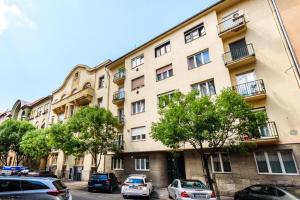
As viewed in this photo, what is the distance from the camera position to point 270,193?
333 inches

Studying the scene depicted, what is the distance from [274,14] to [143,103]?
13.7 meters

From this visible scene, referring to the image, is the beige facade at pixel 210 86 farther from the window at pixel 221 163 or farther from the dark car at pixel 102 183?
the dark car at pixel 102 183

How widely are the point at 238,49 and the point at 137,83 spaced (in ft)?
36.4

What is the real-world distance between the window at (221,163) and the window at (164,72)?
29.1ft

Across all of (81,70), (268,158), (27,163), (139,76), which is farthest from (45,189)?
(27,163)

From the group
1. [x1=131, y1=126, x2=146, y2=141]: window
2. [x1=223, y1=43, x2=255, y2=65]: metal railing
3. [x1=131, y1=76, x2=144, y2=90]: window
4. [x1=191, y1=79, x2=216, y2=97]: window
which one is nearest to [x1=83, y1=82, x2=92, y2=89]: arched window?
[x1=131, y1=76, x2=144, y2=90]: window

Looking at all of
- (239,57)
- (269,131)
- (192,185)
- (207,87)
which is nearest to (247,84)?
(239,57)

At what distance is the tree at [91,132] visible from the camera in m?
17.9

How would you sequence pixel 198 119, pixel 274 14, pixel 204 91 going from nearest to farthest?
pixel 198 119
pixel 274 14
pixel 204 91

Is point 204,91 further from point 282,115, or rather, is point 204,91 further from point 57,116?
point 57,116

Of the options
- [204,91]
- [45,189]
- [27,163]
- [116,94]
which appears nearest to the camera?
[45,189]

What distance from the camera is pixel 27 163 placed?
3506 cm

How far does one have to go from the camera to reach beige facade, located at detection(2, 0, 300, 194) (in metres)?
12.3

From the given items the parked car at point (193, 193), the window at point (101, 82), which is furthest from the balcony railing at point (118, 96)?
the parked car at point (193, 193)
